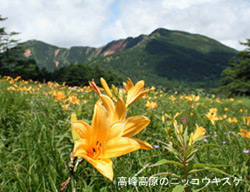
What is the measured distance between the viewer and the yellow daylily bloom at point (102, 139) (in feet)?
1.51

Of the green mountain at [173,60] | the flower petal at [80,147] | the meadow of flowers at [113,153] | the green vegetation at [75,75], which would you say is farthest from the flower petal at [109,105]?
the green mountain at [173,60]

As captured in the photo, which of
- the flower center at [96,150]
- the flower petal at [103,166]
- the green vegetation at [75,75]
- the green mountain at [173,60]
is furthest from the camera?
the green mountain at [173,60]

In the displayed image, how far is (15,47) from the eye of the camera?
31953mm

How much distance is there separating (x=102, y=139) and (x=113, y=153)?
6 centimetres

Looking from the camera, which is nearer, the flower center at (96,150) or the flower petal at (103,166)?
the flower petal at (103,166)

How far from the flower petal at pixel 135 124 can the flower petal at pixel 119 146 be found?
0.05 m

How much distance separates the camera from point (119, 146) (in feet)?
1.57

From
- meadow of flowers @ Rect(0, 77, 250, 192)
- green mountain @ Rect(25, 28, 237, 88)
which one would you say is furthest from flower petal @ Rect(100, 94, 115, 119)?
green mountain @ Rect(25, 28, 237, 88)

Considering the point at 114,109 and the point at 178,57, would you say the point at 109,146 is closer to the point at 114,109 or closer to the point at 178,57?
the point at 114,109

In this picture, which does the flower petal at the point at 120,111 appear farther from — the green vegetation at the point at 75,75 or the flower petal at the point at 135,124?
the green vegetation at the point at 75,75

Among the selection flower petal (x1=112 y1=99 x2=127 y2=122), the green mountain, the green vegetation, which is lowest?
flower petal (x1=112 y1=99 x2=127 y2=122)

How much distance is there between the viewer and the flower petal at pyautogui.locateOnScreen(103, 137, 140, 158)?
0.46 metres

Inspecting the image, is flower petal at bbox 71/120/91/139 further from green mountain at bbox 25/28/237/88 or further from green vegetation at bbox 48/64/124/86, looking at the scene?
green mountain at bbox 25/28/237/88

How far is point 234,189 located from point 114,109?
118cm
